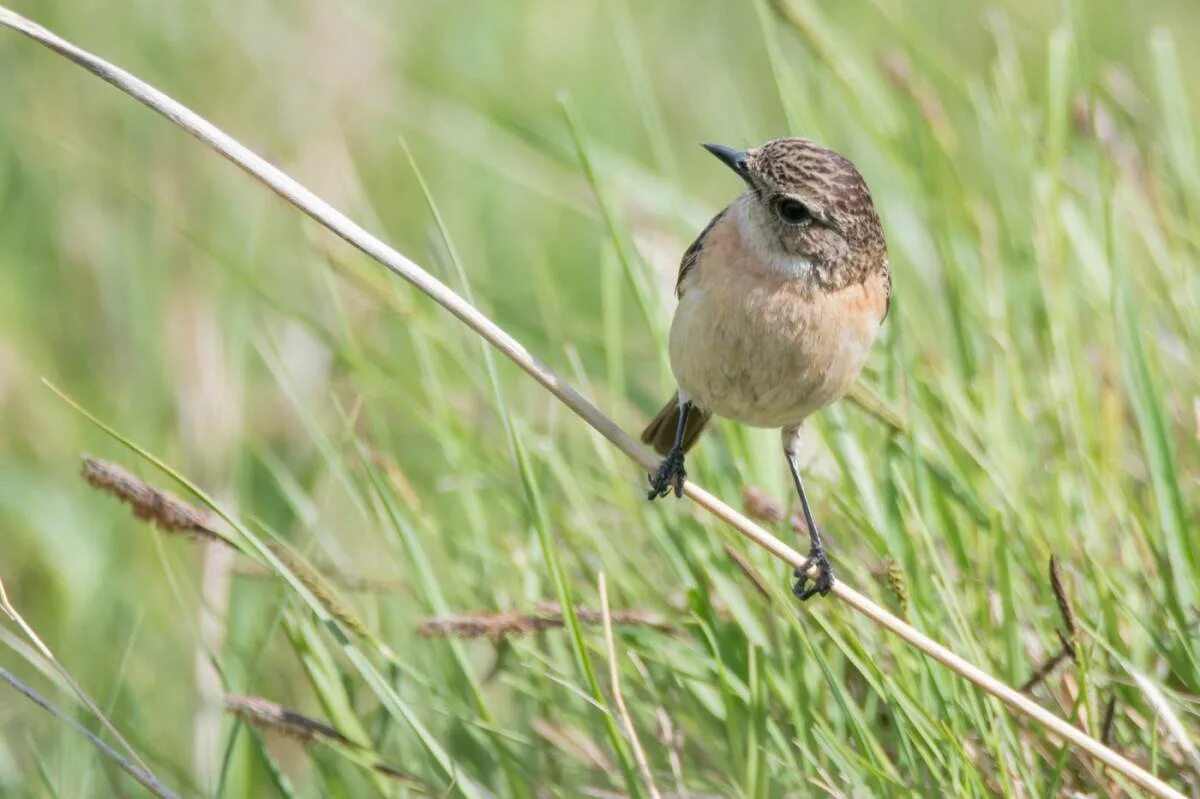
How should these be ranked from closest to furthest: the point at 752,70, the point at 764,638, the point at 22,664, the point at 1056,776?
the point at 1056,776
the point at 764,638
the point at 22,664
the point at 752,70

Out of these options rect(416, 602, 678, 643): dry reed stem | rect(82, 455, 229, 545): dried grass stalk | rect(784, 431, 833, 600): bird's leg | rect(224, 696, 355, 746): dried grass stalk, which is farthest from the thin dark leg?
rect(82, 455, 229, 545): dried grass stalk

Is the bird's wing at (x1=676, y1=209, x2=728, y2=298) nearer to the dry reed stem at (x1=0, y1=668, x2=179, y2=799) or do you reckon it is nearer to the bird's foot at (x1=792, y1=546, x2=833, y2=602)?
the bird's foot at (x1=792, y1=546, x2=833, y2=602)

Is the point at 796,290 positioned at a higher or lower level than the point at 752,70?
lower

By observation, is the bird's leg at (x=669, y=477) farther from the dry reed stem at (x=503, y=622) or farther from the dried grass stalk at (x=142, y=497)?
the dried grass stalk at (x=142, y=497)

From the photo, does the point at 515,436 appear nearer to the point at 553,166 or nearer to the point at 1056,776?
the point at 1056,776

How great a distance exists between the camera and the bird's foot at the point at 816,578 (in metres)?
3.42

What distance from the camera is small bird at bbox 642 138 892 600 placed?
11.8 ft

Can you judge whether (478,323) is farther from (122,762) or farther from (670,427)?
(670,427)

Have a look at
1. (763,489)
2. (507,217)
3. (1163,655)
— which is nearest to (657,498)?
(763,489)

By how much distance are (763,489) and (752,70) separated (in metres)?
4.18

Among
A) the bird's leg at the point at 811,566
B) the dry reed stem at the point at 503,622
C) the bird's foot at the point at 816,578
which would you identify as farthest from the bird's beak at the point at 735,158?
the dry reed stem at the point at 503,622

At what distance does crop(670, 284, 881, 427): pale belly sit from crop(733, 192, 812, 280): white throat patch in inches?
2.3

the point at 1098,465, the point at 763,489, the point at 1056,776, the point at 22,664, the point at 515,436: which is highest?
the point at 1098,465

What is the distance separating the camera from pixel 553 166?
260 inches
